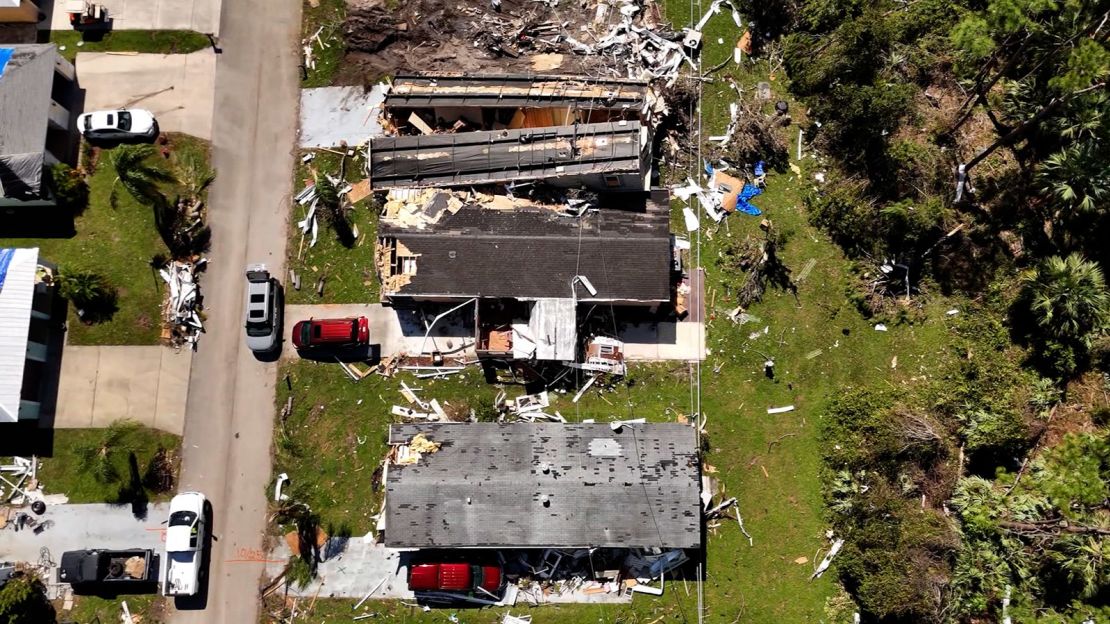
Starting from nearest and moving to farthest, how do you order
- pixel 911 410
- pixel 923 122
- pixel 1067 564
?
pixel 1067 564, pixel 911 410, pixel 923 122

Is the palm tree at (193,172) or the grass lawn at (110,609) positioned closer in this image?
the grass lawn at (110,609)

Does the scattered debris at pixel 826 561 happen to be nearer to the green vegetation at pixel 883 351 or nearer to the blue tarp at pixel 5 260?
the green vegetation at pixel 883 351

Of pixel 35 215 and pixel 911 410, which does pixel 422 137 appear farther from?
pixel 911 410

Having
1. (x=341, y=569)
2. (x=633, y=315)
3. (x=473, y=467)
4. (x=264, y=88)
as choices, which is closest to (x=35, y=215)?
(x=264, y=88)

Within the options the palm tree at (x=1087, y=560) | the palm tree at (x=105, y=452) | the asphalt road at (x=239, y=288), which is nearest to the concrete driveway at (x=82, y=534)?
the palm tree at (x=105, y=452)

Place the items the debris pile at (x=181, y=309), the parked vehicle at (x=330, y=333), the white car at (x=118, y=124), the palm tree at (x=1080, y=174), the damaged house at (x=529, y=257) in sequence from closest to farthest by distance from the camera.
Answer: the palm tree at (x=1080, y=174) → the damaged house at (x=529, y=257) → the parked vehicle at (x=330, y=333) → the debris pile at (x=181, y=309) → the white car at (x=118, y=124)

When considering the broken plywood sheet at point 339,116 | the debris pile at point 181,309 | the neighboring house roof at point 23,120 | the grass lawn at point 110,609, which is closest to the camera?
the grass lawn at point 110,609
